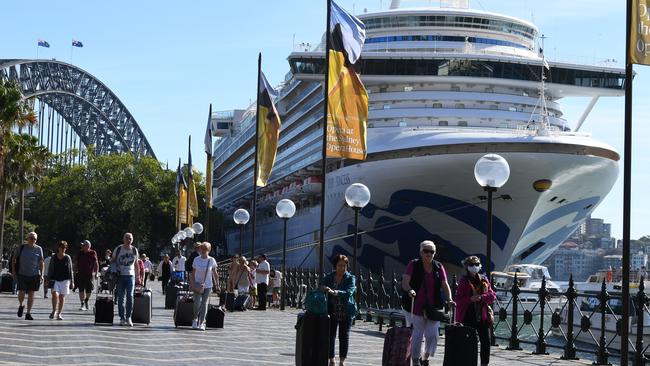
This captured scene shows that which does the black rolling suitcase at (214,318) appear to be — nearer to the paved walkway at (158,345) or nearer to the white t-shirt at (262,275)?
the paved walkway at (158,345)

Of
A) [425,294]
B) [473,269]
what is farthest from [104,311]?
[425,294]

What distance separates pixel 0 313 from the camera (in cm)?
2211

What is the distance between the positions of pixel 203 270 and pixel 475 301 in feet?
22.4

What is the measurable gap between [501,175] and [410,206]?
80.9ft

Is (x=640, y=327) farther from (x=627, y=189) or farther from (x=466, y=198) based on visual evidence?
(x=466, y=198)

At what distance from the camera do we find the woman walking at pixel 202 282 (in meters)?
19.5

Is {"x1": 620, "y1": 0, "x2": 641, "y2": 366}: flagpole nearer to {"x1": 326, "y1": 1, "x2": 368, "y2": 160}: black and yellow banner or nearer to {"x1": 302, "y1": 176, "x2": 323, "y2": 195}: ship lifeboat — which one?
{"x1": 326, "y1": 1, "x2": 368, "y2": 160}: black and yellow banner

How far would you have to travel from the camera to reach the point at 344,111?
19.4 meters

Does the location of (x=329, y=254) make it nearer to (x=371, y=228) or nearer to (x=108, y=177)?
(x=371, y=228)

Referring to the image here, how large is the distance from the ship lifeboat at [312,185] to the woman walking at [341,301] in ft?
120

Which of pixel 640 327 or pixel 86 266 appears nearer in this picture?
pixel 640 327

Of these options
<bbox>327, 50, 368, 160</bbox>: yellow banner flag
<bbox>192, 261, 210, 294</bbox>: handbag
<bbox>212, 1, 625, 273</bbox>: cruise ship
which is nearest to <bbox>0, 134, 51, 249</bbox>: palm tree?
<bbox>212, 1, 625, 273</bbox>: cruise ship

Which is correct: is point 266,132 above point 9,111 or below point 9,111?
below

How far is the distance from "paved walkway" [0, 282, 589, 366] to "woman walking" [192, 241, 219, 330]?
44cm
